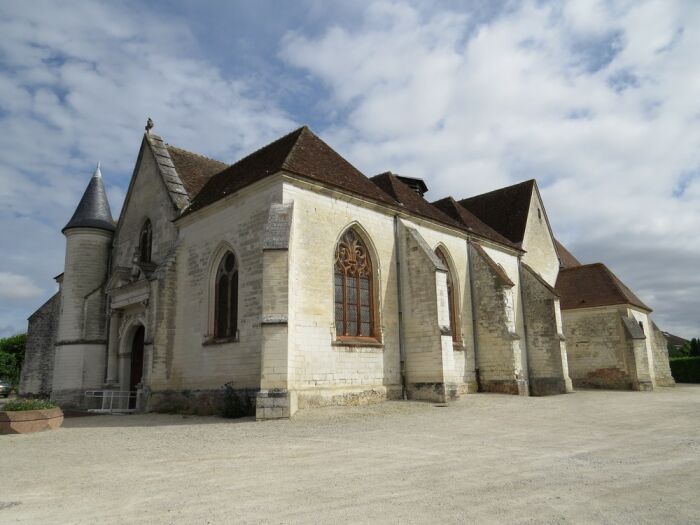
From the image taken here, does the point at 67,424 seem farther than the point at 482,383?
No

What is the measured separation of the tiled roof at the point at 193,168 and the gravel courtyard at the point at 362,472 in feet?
32.8

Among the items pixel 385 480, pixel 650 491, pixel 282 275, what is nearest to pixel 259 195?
pixel 282 275

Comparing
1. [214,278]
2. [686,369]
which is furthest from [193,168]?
[686,369]

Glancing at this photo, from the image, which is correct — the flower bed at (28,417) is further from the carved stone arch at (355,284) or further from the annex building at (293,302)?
the carved stone arch at (355,284)

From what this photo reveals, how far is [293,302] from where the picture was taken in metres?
13.1

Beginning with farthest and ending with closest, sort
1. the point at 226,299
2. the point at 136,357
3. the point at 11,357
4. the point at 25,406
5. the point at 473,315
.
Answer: the point at 11,357 < the point at 473,315 < the point at 136,357 < the point at 226,299 < the point at 25,406

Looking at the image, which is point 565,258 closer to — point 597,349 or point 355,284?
point 597,349

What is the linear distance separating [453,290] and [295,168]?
325 inches

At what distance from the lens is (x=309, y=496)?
5.23 meters

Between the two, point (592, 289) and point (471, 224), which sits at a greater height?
point (471, 224)

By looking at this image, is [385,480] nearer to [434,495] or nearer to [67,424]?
[434,495]

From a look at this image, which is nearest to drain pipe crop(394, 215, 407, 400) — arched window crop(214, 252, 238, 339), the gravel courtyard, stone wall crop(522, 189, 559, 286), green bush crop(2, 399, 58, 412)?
the gravel courtyard

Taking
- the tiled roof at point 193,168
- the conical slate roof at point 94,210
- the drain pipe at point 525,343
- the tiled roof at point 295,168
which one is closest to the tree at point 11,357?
the conical slate roof at point 94,210

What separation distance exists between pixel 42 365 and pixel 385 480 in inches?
903
